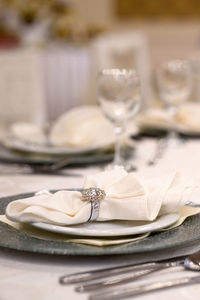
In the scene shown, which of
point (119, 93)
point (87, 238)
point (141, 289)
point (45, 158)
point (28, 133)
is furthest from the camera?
point (28, 133)

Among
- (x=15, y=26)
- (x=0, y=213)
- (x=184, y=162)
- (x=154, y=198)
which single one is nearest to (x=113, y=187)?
(x=154, y=198)

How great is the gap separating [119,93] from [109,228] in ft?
1.45

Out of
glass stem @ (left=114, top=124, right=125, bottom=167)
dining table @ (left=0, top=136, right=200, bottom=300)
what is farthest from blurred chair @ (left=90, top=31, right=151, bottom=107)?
dining table @ (left=0, top=136, right=200, bottom=300)

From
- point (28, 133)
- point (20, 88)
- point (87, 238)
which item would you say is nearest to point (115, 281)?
point (87, 238)

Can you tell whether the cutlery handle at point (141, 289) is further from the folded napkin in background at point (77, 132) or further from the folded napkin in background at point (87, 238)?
the folded napkin in background at point (77, 132)

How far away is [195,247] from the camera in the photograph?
0.80 m

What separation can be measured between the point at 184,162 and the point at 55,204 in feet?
1.85

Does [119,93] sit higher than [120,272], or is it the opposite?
[119,93]

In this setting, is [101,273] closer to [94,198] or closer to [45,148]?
[94,198]

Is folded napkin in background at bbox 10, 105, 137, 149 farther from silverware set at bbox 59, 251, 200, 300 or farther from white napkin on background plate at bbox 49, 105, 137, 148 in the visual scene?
silverware set at bbox 59, 251, 200, 300

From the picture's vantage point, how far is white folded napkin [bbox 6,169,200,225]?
79 centimetres

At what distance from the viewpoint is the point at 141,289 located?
2.21 ft

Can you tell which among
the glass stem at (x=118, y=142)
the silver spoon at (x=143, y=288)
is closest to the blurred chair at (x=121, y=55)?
the glass stem at (x=118, y=142)

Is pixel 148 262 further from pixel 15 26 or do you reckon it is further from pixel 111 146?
pixel 15 26
